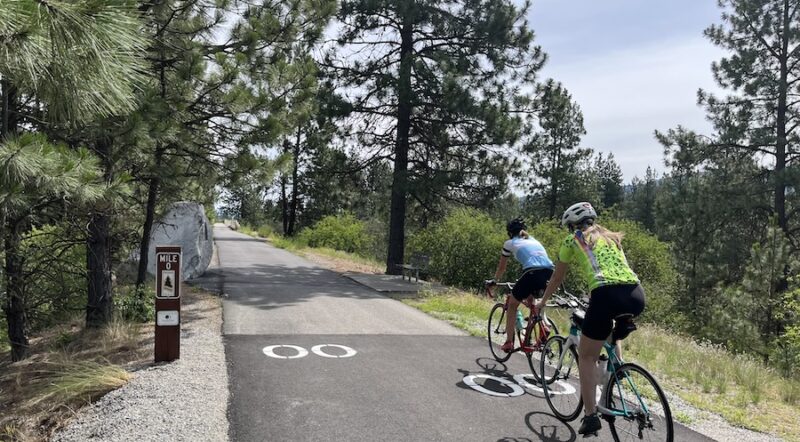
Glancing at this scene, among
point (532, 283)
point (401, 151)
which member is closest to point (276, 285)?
point (401, 151)

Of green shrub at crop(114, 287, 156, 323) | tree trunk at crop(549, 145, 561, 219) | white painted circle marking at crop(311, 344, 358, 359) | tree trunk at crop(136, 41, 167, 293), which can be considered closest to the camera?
white painted circle marking at crop(311, 344, 358, 359)

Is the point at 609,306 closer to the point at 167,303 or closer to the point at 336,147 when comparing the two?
the point at 167,303

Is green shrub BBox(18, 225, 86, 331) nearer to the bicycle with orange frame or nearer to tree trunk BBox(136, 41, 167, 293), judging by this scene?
tree trunk BBox(136, 41, 167, 293)

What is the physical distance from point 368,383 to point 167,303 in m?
2.50

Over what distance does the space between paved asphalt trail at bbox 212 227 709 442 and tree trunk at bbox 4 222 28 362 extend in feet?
9.93

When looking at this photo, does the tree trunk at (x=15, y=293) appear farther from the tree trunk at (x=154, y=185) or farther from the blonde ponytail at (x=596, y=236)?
the blonde ponytail at (x=596, y=236)

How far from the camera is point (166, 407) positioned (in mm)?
4867

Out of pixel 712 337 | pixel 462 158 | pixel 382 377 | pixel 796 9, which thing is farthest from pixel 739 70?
pixel 382 377

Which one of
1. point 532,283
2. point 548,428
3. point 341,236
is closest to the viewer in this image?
point 548,428

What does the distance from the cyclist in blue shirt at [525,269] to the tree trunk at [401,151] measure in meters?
11.7

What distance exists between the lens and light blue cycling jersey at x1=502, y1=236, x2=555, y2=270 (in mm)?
6215

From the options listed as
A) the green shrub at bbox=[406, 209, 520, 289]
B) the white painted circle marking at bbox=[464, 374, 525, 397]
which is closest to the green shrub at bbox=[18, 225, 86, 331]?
the white painted circle marking at bbox=[464, 374, 525, 397]

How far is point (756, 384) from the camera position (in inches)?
264

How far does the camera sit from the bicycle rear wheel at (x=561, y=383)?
5.09 m
